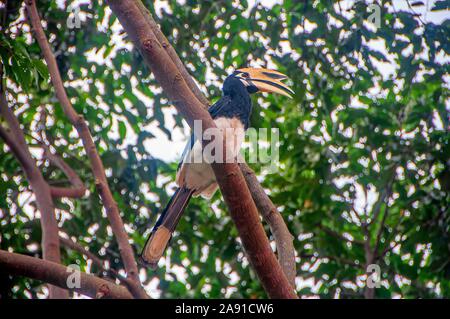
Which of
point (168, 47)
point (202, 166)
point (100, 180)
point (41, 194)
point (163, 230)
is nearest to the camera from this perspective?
point (168, 47)

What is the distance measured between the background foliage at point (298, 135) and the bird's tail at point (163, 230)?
78 centimetres

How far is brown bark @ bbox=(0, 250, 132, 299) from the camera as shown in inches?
82.9

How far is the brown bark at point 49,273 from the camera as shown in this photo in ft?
6.91

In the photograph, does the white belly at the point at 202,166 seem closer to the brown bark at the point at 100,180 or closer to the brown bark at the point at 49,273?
the brown bark at the point at 100,180

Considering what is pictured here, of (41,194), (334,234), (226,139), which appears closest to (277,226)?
(226,139)

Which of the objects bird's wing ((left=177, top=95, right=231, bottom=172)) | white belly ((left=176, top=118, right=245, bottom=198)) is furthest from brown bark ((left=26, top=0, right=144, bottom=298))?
bird's wing ((left=177, top=95, right=231, bottom=172))

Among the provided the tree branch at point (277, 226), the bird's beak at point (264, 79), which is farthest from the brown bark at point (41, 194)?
the bird's beak at point (264, 79)

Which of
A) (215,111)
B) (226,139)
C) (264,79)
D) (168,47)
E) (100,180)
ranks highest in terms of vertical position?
(264,79)

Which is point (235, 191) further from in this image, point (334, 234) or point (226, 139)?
point (334, 234)

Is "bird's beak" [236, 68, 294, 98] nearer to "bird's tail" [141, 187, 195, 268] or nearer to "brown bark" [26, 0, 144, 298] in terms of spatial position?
"bird's tail" [141, 187, 195, 268]

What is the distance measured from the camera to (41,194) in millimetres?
3092

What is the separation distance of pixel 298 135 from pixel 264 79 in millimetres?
821

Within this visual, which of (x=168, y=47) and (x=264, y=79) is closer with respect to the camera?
(x=168, y=47)
